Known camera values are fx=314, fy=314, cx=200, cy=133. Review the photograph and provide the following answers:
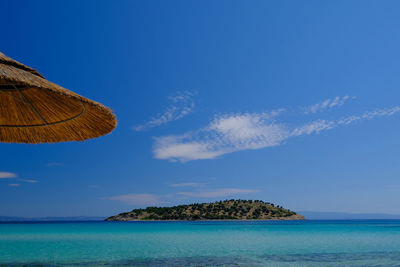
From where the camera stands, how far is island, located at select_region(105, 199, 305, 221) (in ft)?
281

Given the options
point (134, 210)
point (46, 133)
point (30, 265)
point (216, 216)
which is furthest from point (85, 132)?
point (134, 210)

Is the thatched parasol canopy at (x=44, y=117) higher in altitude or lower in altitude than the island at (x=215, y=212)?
lower

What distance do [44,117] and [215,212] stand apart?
279 ft

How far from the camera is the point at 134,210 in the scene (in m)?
90.4

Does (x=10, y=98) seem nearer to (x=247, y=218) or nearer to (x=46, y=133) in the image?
(x=46, y=133)

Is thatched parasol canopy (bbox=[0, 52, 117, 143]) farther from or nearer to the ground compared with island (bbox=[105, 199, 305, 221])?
nearer to the ground

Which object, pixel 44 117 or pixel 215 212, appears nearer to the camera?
pixel 44 117

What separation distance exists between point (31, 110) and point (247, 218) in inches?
3372

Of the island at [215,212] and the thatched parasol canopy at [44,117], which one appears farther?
the island at [215,212]

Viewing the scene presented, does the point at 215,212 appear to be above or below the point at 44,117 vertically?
above

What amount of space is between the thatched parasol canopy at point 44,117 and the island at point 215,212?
271 ft

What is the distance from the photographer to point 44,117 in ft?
13.5

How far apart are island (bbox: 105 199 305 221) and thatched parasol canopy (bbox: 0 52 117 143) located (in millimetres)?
82645

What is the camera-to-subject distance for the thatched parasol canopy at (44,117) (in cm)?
379
